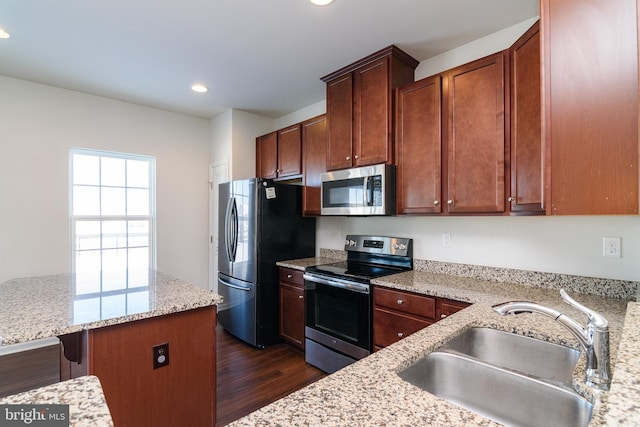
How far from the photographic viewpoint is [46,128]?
3176 millimetres

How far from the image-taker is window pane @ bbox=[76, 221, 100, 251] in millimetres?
3390

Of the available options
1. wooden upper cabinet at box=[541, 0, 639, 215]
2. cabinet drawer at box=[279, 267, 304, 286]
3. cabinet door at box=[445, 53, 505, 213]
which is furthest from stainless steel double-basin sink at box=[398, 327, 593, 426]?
cabinet drawer at box=[279, 267, 304, 286]

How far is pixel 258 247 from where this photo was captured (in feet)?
10.2

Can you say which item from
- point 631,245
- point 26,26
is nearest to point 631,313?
point 631,245

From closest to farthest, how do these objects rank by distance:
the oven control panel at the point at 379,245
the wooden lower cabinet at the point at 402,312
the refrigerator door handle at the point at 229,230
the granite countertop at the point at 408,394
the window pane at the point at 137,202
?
the granite countertop at the point at 408,394 < the wooden lower cabinet at the point at 402,312 < the oven control panel at the point at 379,245 < the refrigerator door handle at the point at 229,230 < the window pane at the point at 137,202

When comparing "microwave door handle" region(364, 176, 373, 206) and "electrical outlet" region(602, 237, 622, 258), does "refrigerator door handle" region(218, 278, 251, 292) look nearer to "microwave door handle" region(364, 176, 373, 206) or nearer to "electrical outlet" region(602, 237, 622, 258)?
"microwave door handle" region(364, 176, 373, 206)

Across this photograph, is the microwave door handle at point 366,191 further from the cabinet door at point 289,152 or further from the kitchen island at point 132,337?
the kitchen island at point 132,337

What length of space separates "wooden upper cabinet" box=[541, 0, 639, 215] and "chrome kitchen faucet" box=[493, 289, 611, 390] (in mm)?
316

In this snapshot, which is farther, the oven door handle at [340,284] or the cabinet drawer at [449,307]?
the oven door handle at [340,284]

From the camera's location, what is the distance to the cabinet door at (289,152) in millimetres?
3438

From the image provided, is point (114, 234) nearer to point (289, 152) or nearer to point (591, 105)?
point (289, 152)

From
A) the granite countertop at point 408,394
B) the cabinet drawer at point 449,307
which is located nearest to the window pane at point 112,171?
the cabinet drawer at point 449,307

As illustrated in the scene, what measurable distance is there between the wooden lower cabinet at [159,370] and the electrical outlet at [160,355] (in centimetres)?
1

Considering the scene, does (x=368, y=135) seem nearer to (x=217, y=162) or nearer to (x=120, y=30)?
(x=120, y=30)
